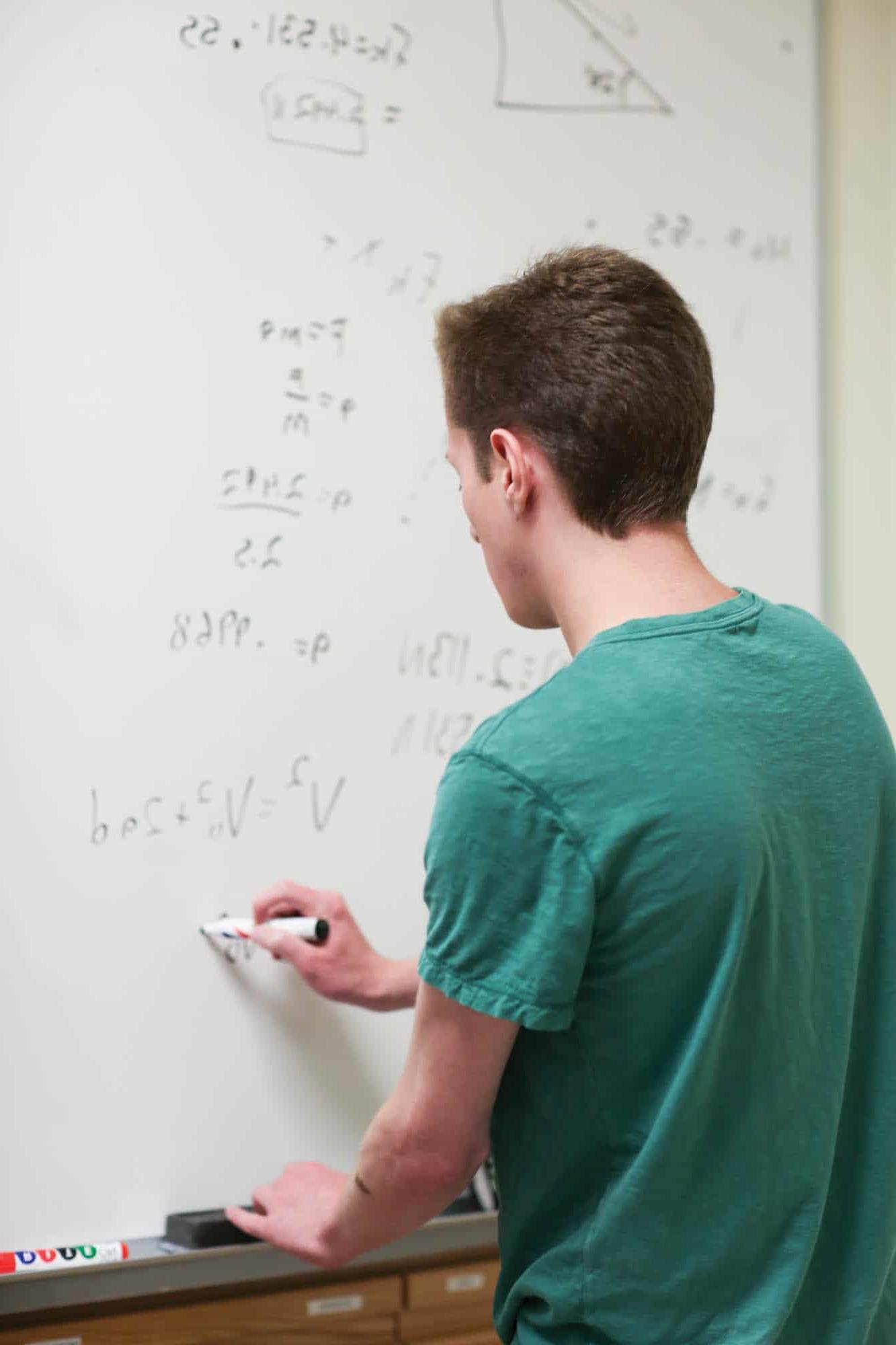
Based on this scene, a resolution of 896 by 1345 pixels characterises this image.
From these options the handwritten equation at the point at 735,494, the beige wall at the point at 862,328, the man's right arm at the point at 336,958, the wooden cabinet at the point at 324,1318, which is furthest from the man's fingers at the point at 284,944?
the beige wall at the point at 862,328

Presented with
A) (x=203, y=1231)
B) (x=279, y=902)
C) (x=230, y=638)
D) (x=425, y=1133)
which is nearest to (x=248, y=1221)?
(x=203, y=1231)

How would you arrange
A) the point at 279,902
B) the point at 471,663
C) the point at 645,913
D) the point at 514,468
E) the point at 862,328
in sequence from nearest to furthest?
the point at 645,913 < the point at 514,468 < the point at 279,902 < the point at 471,663 < the point at 862,328

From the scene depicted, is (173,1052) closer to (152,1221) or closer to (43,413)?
(152,1221)

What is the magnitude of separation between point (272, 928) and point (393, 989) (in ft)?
0.40

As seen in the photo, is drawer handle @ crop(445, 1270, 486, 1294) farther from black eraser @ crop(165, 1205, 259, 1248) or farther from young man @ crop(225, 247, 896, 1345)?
young man @ crop(225, 247, 896, 1345)

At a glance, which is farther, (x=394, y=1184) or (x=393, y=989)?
(x=393, y=989)

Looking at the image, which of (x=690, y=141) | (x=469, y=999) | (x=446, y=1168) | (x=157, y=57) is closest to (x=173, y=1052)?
(x=446, y=1168)

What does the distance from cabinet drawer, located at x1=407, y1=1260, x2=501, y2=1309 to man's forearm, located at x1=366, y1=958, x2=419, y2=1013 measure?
0.89 feet

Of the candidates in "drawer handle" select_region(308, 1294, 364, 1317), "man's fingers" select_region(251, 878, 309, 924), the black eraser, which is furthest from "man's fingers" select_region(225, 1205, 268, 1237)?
"man's fingers" select_region(251, 878, 309, 924)

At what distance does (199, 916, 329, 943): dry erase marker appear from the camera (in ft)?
3.73

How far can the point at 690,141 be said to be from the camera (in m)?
1.44

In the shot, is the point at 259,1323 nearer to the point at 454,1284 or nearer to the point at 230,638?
the point at 454,1284

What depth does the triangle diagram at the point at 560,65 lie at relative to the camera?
1.34 m

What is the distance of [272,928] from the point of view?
114cm
